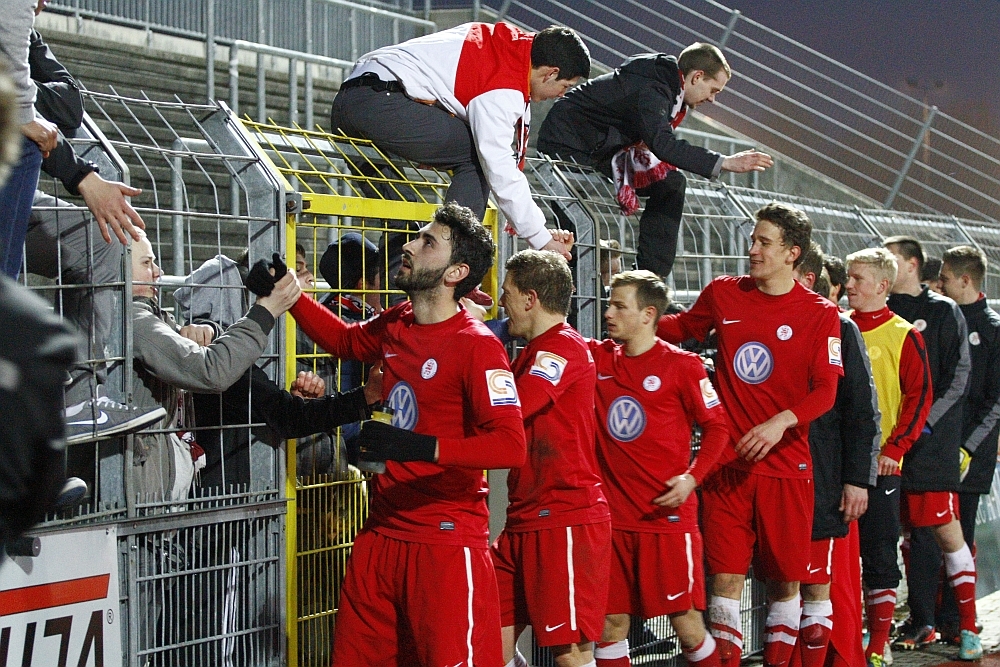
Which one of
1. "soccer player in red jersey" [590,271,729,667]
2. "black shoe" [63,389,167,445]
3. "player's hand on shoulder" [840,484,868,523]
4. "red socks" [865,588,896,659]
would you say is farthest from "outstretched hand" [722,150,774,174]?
"black shoe" [63,389,167,445]

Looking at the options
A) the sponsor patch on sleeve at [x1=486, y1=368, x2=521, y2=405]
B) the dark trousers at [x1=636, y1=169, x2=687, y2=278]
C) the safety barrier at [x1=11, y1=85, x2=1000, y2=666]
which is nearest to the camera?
the sponsor patch on sleeve at [x1=486, y1=368, x2=521, y2=405]

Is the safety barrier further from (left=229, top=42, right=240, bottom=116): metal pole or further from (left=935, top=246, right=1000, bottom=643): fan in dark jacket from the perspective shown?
(left=229, top=42, right=240, bottom=116): metal pole

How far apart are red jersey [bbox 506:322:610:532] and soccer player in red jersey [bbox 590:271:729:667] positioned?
1.08 feet

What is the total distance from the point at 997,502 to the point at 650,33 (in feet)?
25.0

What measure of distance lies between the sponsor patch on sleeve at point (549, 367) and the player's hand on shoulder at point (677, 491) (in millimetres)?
676

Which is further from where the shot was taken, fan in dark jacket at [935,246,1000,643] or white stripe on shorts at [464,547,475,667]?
fan in dark jacket at [935,246,1000,643]

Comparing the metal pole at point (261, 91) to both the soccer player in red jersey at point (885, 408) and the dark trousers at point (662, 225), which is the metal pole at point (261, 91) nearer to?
the dark trousers at point (662, 225)

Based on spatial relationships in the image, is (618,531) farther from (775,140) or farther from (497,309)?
(775,140)

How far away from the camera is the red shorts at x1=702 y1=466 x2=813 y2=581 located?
4.90 metres

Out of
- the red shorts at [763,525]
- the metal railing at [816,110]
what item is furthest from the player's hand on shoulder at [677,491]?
the metal railing at [816,110]

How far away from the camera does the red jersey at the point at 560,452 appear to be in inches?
166

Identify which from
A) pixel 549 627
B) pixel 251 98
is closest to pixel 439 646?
pixel 549 627

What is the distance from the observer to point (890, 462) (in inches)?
228

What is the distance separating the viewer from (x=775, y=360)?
494 centimetres
